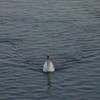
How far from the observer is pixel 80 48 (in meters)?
42.2

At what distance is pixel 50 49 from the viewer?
42.4 metres

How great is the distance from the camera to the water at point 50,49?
34.3m

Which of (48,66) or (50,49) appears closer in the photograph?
(48,66)

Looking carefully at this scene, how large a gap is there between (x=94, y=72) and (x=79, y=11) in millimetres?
19069

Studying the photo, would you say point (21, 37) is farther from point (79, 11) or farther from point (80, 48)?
point (79, 11)

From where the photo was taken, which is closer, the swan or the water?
the water

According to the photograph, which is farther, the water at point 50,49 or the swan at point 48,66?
the swan at point 48,66

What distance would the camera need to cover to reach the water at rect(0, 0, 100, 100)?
112 feet

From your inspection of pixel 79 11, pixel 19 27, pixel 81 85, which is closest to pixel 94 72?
pixel 81 85

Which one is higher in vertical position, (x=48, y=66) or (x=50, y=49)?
(x=50, y=49)

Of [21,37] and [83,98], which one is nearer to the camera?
[83,98]

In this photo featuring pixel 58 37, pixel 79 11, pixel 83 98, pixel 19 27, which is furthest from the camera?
pixel 79 11

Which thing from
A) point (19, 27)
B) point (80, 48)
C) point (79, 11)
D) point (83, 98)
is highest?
point (79, 11)

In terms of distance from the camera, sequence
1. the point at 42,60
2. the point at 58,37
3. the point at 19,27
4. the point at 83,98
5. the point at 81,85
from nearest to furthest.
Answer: the point at 83,98 < the point at 81,85 < the point at 42,60 < the point at 58,37 < the point at 19,27
